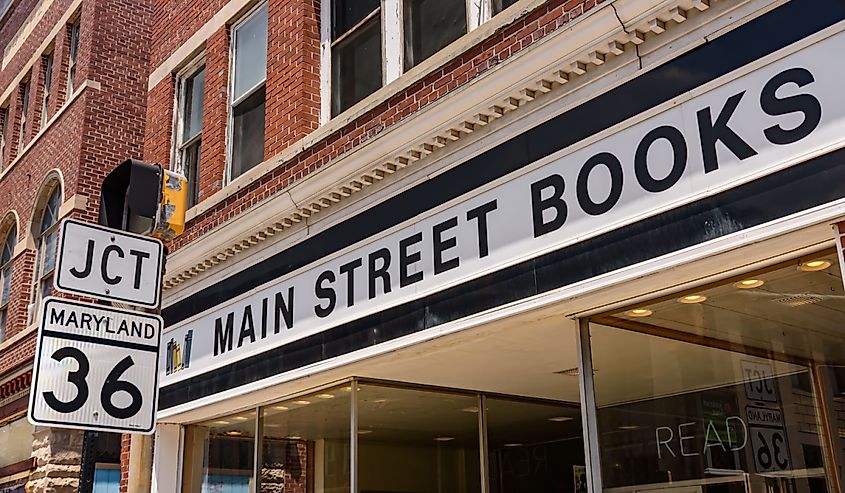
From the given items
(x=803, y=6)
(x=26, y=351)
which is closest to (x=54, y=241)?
(x=26, y=351)

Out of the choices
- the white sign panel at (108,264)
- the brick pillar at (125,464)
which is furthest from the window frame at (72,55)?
the white sign panel at (108,264)

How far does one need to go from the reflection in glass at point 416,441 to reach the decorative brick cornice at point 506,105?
5.85ft

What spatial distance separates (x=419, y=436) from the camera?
8875 millimetres

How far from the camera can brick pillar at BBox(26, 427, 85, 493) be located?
14180 millimetres

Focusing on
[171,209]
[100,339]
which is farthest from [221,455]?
[100,339]

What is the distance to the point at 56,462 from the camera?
14.2 meters

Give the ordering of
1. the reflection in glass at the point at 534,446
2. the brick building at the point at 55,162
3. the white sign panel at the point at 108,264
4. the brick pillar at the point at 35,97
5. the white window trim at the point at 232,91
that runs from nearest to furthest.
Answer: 1. the white sign panel at the point at 108,264
2. the reflection in glass at the point at 534,446
3. the white window trim at the point at 232,91
4. the brick building at the point at 55,162
5. the brick pillar at the point at 35,97

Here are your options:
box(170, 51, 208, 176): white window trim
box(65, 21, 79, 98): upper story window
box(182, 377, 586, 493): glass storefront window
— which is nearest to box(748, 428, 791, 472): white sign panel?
box(182, 377, 586, 493): glass storefront window

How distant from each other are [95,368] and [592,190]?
327cm

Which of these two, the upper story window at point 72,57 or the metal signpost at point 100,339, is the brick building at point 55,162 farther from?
the metal signpost at point 100,339

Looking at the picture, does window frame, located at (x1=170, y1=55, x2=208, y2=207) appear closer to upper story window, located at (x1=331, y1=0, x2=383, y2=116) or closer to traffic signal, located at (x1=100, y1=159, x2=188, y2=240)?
upper story window, located at (x1=331, y1=0, x2=383, y2=116)

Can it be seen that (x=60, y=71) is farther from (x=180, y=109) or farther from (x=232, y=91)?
(x=232, y=91)

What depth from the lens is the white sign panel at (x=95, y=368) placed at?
519 cm

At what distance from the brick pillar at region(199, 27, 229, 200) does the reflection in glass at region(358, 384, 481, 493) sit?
3.61 metres
